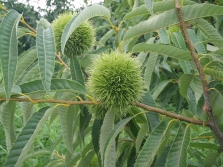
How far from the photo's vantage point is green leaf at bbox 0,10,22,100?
0.67 m

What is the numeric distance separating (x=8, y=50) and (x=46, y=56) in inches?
3.1

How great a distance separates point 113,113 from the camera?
0.92 m

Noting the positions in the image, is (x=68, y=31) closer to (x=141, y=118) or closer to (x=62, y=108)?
(x=62, y=108)

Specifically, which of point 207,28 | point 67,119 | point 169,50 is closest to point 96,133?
point 67,119

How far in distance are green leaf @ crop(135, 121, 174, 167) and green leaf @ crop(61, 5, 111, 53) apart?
0.32 meters

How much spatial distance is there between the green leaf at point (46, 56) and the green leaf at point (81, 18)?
0.10 feet

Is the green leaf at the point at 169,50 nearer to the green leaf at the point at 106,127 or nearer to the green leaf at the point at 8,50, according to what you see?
the green leaf at the point at 106,127

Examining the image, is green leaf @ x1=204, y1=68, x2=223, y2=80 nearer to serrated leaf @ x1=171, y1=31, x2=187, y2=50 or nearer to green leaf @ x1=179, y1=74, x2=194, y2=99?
green leaf @ x1=179, y1=74, x2=194, y2=99

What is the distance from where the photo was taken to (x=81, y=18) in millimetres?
811

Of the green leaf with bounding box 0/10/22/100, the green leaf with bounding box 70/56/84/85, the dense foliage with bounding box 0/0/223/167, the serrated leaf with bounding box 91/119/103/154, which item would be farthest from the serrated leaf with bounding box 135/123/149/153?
the green leaf with bounding box 0/10/22/100

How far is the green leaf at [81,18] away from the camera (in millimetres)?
749

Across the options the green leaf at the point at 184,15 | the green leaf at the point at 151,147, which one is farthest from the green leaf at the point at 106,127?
the green leaf at the point at 184,15

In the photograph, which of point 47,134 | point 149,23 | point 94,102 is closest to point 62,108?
point 94,102

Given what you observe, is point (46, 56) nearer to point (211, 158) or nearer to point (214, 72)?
point (214, 72)
